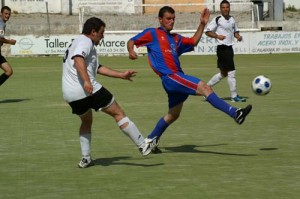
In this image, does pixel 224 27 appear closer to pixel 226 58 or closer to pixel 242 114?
pixel 226 58

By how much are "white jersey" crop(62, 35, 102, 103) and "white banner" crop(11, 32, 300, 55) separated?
29126 mm

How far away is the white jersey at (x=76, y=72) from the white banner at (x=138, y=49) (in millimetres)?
29126

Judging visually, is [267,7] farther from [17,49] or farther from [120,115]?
[120,115]

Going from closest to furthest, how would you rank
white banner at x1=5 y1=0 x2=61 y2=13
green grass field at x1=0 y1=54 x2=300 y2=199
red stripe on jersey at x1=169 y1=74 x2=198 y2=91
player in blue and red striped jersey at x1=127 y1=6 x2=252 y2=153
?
green grass field at x1=0 y1=54 x2=300 y2=199, red stripe on jersey at x1=169 y1=74 x2=198 y2=91, player in blue and red striped jersey at x1=127 y1=6 x2=252 y2=153, white banner at x1=5 y1=0 x2=61 y2=13

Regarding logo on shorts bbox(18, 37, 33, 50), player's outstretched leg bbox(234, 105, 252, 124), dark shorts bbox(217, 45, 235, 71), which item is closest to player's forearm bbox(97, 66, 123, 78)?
player's outstretched leg bbox(234, 105, 252, 124)

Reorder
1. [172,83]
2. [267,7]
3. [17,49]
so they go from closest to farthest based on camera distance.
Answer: [172,83] < [17,49] < [267,7]

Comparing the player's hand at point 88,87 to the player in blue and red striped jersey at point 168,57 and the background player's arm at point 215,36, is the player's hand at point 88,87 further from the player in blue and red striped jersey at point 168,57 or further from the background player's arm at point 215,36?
the background player's arm at point 215,36

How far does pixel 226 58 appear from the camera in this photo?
19109 millimetres

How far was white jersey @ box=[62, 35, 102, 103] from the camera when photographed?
9.82 m

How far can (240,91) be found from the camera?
2166cm

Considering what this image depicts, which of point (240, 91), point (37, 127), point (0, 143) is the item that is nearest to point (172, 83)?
point (0, 143)

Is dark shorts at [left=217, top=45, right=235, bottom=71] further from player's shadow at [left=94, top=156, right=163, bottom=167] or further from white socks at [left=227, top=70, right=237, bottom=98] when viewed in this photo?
player's shadow at [left=94, top=156, right=163, bottom=167]

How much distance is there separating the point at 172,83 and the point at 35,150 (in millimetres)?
2258

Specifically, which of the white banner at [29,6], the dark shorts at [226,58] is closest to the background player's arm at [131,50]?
the dark shorts at [226,58]
